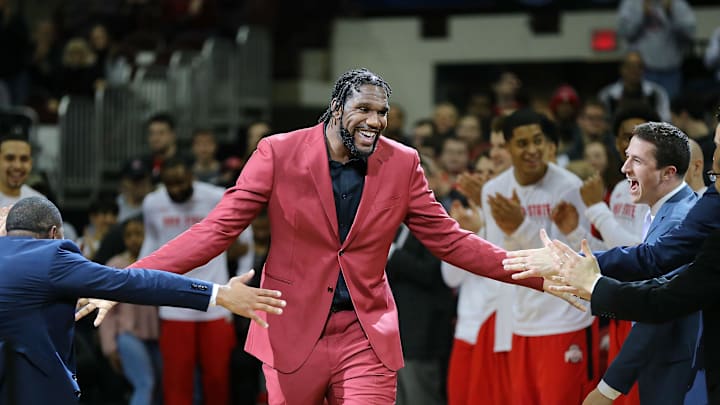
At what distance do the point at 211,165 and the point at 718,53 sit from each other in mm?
4868

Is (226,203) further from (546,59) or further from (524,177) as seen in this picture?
(546,59)

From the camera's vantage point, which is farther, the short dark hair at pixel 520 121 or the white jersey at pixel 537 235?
the short dark hair at pixel 520 121

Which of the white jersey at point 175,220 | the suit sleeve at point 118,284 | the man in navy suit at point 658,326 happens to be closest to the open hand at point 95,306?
the suit sleeve at point 118,284

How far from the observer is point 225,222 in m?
5.55

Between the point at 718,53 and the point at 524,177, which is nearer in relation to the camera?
the point at 524,177

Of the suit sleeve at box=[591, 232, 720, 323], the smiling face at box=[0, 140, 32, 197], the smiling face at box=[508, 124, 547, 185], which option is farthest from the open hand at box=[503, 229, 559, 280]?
the smiling face at box=[0, 140, 32, 197]

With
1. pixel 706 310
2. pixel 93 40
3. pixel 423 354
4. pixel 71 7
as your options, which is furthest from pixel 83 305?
pixel 71 7

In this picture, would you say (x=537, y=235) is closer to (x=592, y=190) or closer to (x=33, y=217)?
(x=592, y=190)

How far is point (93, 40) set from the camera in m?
14.3

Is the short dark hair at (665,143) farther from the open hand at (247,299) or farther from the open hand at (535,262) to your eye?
the open hand at (247,299)

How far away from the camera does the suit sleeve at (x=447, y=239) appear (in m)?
5.73

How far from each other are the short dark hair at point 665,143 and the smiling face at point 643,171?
2 cm

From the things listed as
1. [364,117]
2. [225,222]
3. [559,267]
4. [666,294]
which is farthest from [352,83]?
[666,294]

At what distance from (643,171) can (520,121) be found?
1606 mm
